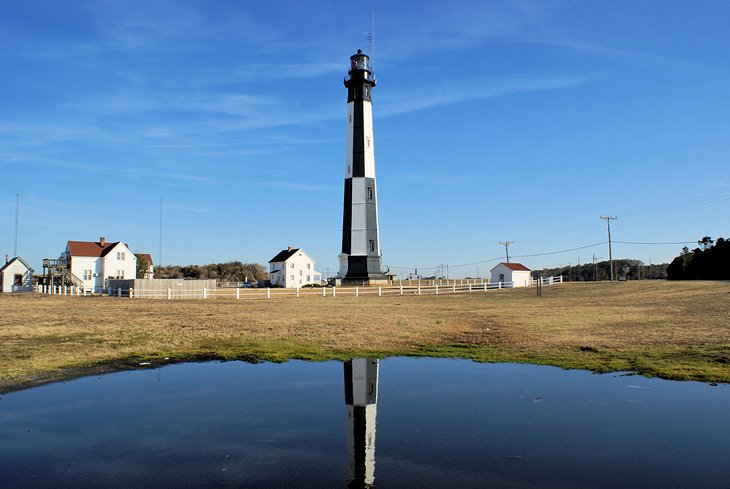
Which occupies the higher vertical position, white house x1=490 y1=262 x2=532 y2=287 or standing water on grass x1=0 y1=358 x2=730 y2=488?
white house x1=490 y1=262 x2=532 y2=287

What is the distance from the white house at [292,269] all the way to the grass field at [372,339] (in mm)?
48123

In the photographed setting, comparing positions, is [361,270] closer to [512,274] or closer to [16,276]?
[512,274]

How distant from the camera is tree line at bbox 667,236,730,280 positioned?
209 ft

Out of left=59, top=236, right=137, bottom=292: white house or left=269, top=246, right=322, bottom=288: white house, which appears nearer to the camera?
left=59, top=236, right=137, bottom=292: white house

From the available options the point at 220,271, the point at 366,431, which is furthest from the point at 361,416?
the point at 220,271

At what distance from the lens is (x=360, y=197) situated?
56469mm

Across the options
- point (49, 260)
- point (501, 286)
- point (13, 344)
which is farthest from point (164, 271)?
point (13, 344)

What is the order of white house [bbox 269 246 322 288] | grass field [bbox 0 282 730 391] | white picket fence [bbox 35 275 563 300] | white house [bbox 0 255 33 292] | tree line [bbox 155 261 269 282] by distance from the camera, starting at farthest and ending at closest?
tree line [bbox 155 261 269 282]
white house [bbox 269 246 322 288]
white house [bbox 0 255 33 292]
white picket fence [bbox 35 275 563 300]
grass field [bbox 0 282 730 391]

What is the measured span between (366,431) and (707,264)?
7238 cm

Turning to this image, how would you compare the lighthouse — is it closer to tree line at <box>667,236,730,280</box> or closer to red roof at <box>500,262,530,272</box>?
red roof at <box>500,262,530,272</box>

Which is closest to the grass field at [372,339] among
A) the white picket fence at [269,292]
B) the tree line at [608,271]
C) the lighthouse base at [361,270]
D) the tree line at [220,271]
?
the white picket fence at [269,292]

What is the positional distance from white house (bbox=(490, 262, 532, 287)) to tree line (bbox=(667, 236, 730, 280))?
21.5 metres

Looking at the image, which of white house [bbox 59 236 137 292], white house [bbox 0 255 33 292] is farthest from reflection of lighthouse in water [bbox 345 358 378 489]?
white house [bbox 0 255 33 292]

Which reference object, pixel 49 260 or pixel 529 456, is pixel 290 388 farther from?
pixel 49 260
